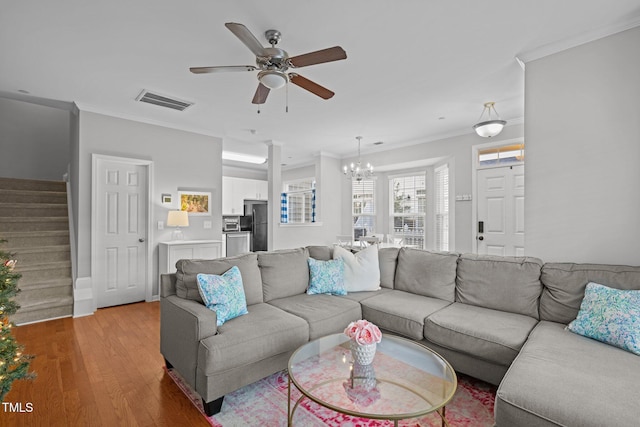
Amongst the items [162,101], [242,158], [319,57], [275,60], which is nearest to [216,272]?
[275,60]

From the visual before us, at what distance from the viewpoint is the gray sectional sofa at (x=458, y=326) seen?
4.51ft

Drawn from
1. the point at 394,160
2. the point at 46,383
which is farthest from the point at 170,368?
the point at 394,160

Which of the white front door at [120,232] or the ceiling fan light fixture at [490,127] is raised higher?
the ceiling fan light fixture at [490,127]

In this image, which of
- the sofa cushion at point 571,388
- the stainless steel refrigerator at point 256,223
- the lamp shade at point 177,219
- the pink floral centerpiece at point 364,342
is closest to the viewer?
the sofa cushion at point 571,388

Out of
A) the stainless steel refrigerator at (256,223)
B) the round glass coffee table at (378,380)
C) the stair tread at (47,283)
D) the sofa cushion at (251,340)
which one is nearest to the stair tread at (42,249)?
the stair tread at (47,283)

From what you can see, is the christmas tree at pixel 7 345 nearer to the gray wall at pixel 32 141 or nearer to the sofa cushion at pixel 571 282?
the sofa cushion at pixel 571 282

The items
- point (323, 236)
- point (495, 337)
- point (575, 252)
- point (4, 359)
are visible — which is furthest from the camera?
point (323, 236)

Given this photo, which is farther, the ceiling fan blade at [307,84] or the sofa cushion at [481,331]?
the ceiling fan blade at [307,84]

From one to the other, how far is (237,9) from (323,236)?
4.88 metres

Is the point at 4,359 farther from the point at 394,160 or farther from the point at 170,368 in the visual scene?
the point at 394,160

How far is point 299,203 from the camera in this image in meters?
8.26

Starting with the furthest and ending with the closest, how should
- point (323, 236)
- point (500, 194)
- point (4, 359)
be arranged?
point (323, 236) < point (500, 194) < point (4, 359)

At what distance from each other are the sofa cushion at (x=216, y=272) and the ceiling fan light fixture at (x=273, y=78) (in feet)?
4.91

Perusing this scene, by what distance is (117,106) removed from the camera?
154 inches
